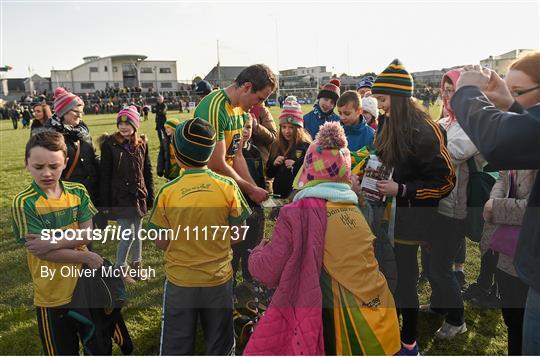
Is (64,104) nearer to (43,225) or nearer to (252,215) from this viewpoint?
(43,225)

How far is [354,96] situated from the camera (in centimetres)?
431

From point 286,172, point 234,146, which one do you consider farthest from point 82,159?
point 286,172

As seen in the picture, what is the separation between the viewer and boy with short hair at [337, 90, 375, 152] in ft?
14.0

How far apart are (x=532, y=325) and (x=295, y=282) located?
3.66 feet

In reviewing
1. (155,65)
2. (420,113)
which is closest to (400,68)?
(420,113)

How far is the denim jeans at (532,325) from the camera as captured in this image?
1.77 m

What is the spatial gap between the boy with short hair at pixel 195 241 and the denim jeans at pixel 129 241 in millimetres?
2165

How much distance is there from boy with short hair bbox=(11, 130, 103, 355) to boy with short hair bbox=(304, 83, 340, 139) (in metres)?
3.63

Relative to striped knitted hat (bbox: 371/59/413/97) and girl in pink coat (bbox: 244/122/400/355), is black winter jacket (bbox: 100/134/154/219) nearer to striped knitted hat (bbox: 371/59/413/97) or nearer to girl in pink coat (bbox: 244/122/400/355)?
girl in pink coat (bbox: 244/122/400/355)

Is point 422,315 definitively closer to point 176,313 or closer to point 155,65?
point 176,313

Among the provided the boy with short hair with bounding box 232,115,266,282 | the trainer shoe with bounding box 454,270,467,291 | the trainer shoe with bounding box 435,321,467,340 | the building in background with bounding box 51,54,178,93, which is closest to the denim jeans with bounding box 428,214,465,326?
the trainer shoe with bounding box 435,321,467,340

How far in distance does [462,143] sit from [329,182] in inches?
68.2

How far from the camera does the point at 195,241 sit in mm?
2494

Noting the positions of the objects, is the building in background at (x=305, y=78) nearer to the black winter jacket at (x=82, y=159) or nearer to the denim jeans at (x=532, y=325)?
the black winter jacket at (x=82, y=159)
